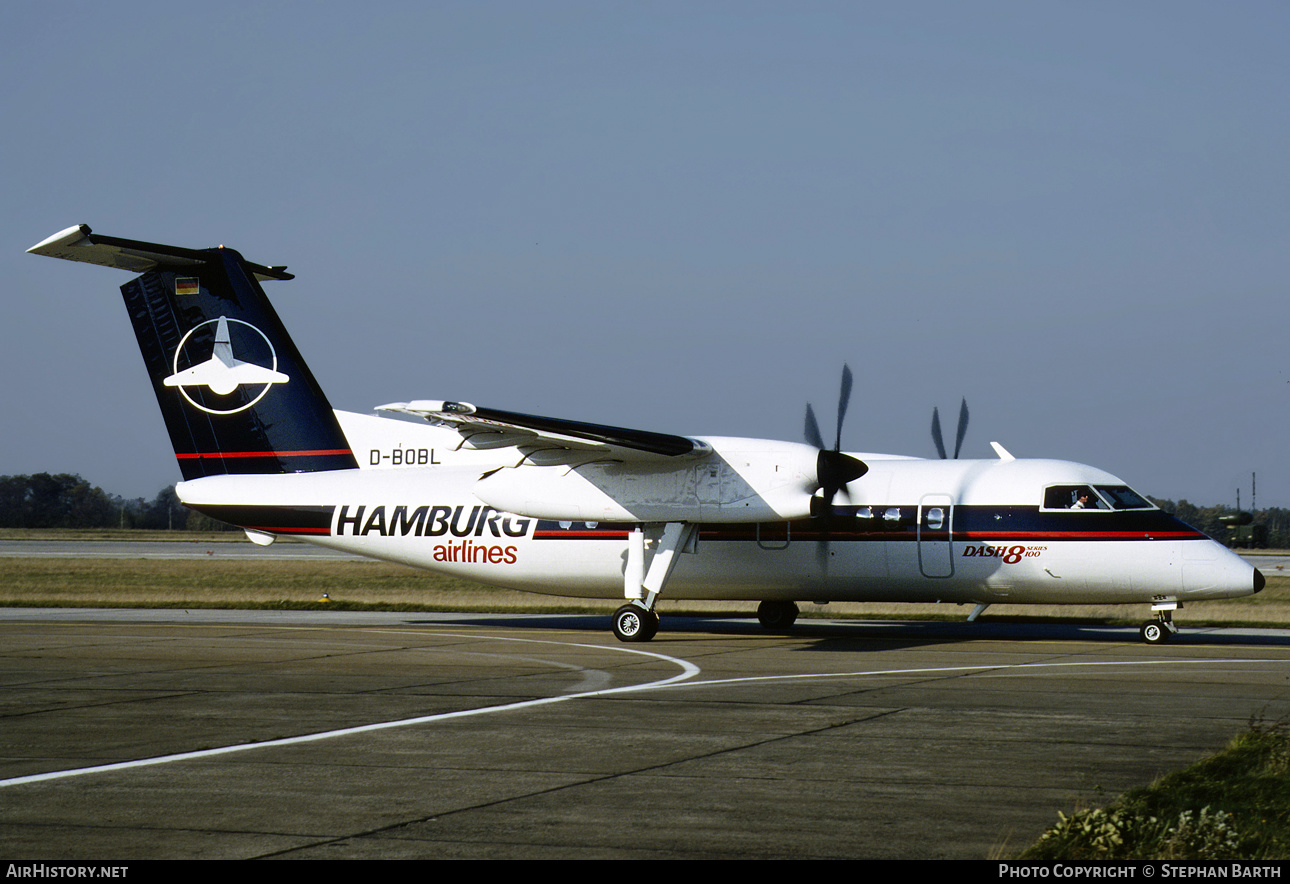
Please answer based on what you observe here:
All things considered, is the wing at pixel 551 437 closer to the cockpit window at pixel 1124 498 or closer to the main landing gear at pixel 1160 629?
the cockpit window at pixel 1124 498

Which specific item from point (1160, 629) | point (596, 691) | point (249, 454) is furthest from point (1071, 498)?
point (249, 454)

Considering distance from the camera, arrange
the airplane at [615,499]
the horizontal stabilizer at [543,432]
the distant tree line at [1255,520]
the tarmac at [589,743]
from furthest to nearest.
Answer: the distant tree line at [1255,520]
the airplane at [615,499]
the horizontal stabilizer at [543,432]
the tarmac at [589,743]

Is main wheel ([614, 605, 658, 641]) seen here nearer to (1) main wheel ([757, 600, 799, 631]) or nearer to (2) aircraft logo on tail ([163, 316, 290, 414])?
(1) main wheel ([757, 600, 799, 631])

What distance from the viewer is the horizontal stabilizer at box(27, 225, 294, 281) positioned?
2161 centimetres

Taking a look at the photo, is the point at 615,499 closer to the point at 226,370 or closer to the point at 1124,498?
the point at 1124,498

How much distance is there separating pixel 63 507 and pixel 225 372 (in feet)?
427

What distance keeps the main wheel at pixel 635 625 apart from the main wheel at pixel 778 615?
375cm

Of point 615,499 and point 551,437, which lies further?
point 615,499

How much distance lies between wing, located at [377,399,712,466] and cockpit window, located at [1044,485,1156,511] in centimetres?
588

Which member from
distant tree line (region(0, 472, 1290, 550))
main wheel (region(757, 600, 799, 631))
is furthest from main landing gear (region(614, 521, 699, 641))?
distant tree line (region(0, 472, 1290, 550))

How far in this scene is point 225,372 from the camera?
79.5 ft

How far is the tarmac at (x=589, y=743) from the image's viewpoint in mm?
7105

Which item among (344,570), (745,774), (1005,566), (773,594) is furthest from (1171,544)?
(344,570)

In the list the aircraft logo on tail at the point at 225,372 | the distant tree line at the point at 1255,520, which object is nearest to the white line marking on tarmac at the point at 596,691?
the aircraft logo on tail at the point at 225,372
